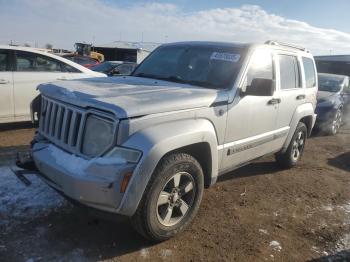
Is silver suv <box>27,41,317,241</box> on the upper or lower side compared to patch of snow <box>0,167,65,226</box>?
upper

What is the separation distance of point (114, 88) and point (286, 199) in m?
2.77

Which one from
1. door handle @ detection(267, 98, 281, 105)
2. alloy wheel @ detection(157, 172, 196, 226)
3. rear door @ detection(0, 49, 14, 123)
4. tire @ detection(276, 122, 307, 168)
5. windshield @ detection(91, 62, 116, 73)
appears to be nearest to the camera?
alloy wheel @ detection(157, 172, 196, 226)

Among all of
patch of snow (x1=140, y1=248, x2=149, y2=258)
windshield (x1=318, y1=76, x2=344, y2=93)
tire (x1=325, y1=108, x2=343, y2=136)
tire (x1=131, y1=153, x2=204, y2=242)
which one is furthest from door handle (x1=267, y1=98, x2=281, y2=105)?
windshield (x1=318, y1=76, x2=344, y2=93)

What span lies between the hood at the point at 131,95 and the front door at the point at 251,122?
44 centimetres

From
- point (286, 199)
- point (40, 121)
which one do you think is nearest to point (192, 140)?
point (40, 121)

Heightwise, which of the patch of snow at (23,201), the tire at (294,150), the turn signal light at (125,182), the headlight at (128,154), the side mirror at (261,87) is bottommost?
the patch of snow at (23,201)

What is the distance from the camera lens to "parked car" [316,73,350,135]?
9.41m

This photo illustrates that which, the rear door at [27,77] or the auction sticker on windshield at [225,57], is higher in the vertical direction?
the auction sticker on windshield at [225,57]

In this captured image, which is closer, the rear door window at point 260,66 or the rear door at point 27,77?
the rear door window at point 260,66

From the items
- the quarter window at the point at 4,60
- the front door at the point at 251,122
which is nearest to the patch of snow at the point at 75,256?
the front door at the point at 251,122

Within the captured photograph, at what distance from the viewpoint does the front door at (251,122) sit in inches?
166

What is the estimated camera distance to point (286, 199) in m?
5.08

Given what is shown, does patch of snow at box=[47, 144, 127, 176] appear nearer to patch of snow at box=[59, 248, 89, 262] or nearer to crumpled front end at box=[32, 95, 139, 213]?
crumpled front end at box=[32, 95, 139, 213]

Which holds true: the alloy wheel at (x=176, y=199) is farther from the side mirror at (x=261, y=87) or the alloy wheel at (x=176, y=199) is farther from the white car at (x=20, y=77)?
the white car at (x=20, y=77)
